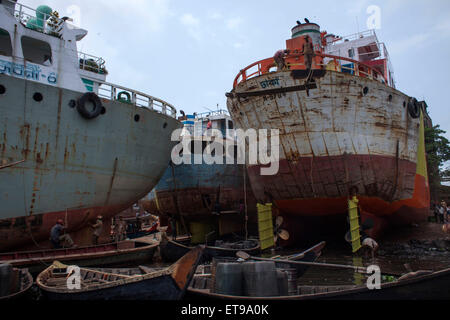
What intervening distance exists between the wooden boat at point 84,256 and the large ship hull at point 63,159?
996mm

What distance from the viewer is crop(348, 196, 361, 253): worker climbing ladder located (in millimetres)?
10672

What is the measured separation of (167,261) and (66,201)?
14.5 ft

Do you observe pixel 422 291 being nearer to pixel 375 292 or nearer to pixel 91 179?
pixel 375 292

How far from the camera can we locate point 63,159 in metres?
11.0

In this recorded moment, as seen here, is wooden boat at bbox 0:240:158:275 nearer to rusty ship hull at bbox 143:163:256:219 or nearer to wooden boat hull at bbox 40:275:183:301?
wooden boat hull at bbox 40:275:183:301

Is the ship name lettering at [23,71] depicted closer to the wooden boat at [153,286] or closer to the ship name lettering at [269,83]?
the ship name lettering at [269,83]

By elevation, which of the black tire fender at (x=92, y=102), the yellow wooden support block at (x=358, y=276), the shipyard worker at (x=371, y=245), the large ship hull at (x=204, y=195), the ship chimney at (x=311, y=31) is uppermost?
the ship chimney at (x=311, y=31)

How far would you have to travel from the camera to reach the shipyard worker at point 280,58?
470 inches

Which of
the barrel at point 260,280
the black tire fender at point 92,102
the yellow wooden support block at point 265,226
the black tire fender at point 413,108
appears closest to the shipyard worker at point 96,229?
the black tire fender at point 92,102

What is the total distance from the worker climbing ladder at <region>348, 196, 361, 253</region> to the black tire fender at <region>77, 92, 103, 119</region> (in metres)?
9.61

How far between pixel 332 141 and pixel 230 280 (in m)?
7.24

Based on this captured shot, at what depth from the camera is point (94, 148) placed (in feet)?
38.5

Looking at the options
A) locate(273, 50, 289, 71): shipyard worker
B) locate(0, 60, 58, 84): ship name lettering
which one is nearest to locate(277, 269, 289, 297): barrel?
locate(273, 50, 289, 71): shipyard worker
